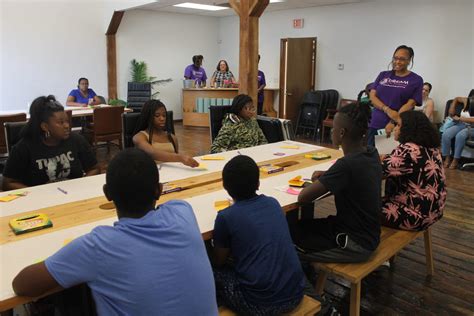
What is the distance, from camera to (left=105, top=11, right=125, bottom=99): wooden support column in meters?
8.47

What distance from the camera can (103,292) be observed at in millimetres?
1062

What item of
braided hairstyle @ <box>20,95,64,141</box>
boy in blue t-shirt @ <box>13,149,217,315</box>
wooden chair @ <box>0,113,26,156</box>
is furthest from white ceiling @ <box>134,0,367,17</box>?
boy in blue t-shirt @ <box>13,149,217,315</box>

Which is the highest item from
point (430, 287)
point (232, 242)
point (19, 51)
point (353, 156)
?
point (19, 51)

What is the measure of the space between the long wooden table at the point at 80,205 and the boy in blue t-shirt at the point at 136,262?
259 millimetres

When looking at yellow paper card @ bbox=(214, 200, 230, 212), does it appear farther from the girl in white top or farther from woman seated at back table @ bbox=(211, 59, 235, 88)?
woman seated at back table @ bbox=(211, 59, 235, 88)

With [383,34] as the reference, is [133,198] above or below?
below

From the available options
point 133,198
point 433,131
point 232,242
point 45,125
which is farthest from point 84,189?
point 433,131

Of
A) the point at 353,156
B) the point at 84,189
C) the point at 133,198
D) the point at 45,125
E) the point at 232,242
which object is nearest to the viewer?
the point at 133,198

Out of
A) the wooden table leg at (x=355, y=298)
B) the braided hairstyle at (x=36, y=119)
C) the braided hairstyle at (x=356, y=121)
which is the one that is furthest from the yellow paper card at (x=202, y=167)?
the wooden table leg at (x=355, y=298)

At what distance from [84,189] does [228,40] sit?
871 cm

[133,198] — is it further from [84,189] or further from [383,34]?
[383,34]

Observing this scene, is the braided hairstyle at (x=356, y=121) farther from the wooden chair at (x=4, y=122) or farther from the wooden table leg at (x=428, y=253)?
the wooden chair at (x=4, y=122)

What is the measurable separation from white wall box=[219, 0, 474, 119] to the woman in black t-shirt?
20.4ft

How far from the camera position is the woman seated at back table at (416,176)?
226 cm
